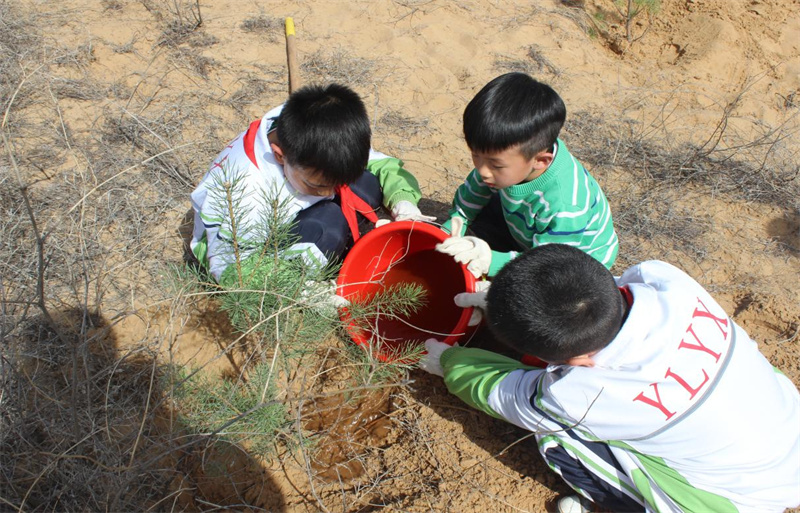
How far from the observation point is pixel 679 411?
Answer: 1.34 m

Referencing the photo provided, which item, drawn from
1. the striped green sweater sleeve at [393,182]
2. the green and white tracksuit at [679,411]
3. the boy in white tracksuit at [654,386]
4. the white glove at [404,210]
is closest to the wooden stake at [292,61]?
the striped green sweater sleeve at [393,182]

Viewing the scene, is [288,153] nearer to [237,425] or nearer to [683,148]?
[237,425]

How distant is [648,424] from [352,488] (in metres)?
0.89

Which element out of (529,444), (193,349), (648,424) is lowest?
(529,444)

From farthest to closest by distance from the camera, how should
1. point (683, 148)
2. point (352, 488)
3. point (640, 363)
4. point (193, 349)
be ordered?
1. point (683, 148)
2. point (193, 349)
3. point (352, 488)
4. point (640, 363)

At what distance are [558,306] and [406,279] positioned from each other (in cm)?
102

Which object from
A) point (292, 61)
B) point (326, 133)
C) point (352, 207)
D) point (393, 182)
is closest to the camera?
point (326, 133)

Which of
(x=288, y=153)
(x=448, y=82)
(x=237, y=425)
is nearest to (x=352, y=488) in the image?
(x=237, y=425)

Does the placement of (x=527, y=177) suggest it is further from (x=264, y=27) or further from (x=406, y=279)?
(x=264, y=27)

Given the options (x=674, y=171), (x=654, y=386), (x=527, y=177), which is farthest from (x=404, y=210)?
(x=674, y=171)

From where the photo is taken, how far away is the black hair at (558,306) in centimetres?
129

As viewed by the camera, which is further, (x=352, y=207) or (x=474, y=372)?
(x=352, y=207)

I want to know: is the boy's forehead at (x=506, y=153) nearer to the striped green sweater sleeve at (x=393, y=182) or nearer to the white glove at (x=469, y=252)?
the white glove at (x=469, y=252)

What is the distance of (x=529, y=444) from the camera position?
5.95 ft
